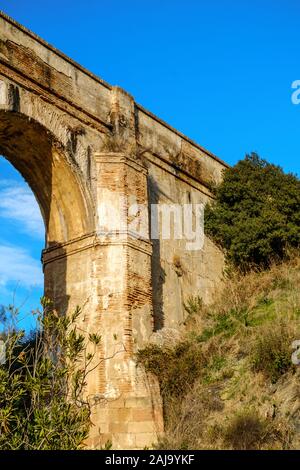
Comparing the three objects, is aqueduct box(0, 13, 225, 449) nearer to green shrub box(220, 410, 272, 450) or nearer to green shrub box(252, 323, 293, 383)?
green shrub box(220, 410, 272, 450)

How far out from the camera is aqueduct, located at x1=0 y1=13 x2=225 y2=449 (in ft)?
39.7

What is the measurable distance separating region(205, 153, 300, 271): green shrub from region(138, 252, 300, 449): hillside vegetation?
1620mm

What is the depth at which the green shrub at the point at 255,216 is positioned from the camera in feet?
54.5

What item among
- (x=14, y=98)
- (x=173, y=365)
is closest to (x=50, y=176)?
(x=14, y=98)

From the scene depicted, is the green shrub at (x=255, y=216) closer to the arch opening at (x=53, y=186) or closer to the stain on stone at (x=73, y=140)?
the arch opening at (x=53, y=186)

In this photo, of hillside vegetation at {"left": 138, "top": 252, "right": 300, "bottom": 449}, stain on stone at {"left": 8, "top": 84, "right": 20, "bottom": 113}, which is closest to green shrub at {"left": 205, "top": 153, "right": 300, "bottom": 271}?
hillside vegetation at {"left": 138, "top": 252, "right": 300, "bottom": 449}

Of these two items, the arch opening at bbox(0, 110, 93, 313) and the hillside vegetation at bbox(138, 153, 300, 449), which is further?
the arch opening at bbox(0, 110, 93, 313)

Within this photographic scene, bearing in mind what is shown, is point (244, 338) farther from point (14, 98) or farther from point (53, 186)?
point (14, 98)

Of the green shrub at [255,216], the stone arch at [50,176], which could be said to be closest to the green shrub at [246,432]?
the stone arch at [50,176]

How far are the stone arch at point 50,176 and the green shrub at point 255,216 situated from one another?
15.1ft

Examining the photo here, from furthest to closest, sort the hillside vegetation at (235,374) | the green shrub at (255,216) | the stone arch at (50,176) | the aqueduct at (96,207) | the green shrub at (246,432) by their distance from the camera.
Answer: the green shrub at (255,216)
the stone arch at (50,176)
the aqueduct at (96,207)
the hillside vegetation at (235,374)
the green shrub at (246,432)

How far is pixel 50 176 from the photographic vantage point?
1372 cm

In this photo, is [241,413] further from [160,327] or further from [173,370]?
[160,327]

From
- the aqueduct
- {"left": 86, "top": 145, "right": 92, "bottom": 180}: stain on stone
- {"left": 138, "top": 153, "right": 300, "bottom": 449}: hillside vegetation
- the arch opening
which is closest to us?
{"left": 138, "top": 153, "right": 300, "bottom": 449}: hillside vegetation
